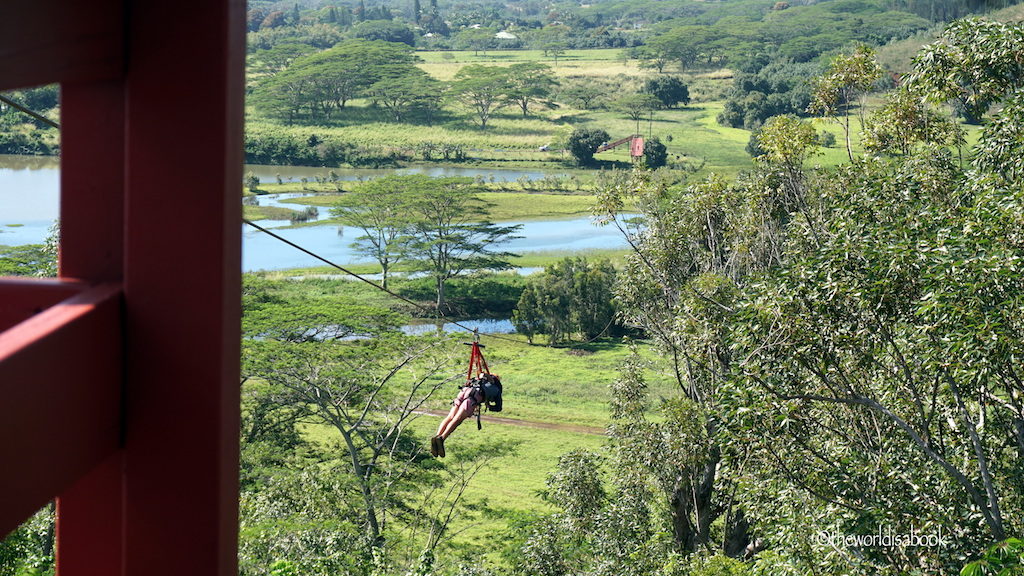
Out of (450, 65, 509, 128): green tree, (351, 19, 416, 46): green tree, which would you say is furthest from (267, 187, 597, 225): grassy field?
(351, 19, 416, 46): green tree

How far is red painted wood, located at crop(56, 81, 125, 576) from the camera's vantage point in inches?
17.4

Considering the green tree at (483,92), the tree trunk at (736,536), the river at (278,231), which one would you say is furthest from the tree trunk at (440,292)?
the green tree at (483,92)

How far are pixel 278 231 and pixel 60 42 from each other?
3388cm

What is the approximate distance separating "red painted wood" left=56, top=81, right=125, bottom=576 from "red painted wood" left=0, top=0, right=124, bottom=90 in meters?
0.02

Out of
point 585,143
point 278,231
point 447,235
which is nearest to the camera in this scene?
point 447,235

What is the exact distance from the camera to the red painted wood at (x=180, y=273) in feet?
1.42

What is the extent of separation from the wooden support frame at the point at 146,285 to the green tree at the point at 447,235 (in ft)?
90.8

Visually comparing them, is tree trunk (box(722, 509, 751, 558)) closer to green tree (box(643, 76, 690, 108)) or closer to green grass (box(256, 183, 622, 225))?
green grass (box(256, 183, 622, 225))

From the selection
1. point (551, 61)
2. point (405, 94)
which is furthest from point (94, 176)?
point (551, 61)

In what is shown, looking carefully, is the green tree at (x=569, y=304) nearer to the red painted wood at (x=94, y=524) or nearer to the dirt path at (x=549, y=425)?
the dirt path at (x=549, y=425)

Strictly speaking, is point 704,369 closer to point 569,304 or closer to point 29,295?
point 29,295

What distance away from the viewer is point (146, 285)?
1.44 ft

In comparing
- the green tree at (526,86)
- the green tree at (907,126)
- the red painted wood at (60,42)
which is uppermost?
the green tree at (526,86)

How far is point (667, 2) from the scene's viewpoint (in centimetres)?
10519
